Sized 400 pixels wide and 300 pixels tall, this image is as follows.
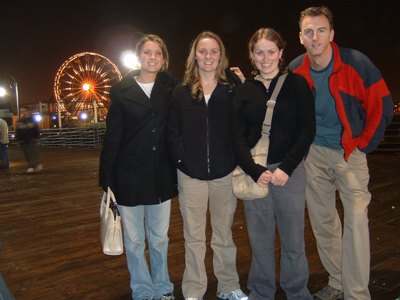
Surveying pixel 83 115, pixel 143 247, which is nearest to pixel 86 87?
pixel 83 115

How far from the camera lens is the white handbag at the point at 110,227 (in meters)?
2.48

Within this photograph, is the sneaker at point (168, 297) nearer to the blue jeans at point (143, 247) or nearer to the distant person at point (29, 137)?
the blue jeans at point (143, 247)

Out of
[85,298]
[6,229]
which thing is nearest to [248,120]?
[85,298]

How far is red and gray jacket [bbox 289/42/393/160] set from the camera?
2295mm

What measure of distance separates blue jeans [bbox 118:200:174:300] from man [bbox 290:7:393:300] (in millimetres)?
1094

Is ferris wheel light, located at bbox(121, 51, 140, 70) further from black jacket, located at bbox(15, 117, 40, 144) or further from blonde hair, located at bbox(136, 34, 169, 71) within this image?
black jacket, located at bbox(15, 117, 40, 144)

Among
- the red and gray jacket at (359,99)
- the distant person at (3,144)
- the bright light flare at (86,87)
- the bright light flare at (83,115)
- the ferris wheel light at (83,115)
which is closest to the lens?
the red and gray jacket at (359,99)

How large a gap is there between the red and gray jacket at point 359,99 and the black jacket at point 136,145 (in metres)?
1.04

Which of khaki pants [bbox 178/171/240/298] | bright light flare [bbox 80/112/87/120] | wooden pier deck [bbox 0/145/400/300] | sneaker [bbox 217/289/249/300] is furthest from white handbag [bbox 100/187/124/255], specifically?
bright light flare [bbox 80/112/87/120]

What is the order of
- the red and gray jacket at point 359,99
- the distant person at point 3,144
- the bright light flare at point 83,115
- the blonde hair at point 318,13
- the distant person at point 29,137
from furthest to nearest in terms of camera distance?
the bright light flare at point 83,115 → the distant person at point 3,144 → the distant person at point 29,137 → the blonde hair at point 318,13 → the red and gray jacket at point 359,99

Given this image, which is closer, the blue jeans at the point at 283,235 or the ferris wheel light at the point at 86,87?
the blue jeans at the point at 283,235

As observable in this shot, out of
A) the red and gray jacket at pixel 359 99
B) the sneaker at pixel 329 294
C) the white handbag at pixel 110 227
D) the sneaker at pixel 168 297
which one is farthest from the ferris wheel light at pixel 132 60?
the sneaker at pixel 329 294

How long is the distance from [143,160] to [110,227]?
0.46 m

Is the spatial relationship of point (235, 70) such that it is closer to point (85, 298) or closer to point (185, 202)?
point (185, 202)
